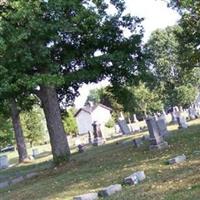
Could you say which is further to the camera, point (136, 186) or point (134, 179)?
point (134, 179)

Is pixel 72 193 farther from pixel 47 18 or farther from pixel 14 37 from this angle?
pixel 47 18

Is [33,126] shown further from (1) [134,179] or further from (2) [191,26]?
(1) [134,179]

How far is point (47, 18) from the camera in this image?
1977 cm

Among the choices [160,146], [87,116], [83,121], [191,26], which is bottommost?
[160,146]

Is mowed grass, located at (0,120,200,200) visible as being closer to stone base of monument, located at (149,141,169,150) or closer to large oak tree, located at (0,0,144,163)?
stone base of monument, located at (149,141,169,150)

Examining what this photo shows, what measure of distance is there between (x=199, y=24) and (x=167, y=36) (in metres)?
46.8

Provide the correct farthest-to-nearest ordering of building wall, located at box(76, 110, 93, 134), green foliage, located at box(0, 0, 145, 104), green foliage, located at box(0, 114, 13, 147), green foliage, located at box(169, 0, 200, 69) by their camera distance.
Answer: building wall, located at box(76, 110, 93, 134) < green foliage, located at box(0, 114, 13, 147) < green foliage, located at box(169, 0, 200, 69) < green foliage, located at box(0, 0, 145, 104)

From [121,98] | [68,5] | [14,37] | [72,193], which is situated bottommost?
[72,193]

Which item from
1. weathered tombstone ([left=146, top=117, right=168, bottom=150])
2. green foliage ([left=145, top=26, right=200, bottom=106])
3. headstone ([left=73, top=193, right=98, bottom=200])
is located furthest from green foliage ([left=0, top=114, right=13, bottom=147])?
green foliage ([left=145, top=26, right=200, bottom=106])

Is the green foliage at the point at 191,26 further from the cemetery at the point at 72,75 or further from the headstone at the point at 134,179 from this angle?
the headstone at the point at 134,179

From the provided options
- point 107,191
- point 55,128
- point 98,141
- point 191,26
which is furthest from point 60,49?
point 98,141

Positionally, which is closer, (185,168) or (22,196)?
(185,168)

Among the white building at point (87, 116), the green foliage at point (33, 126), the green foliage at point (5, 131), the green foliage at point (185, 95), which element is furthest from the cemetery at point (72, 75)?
the white building at point (87, 116)

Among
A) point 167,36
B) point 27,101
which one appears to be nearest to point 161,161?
point 27,101
